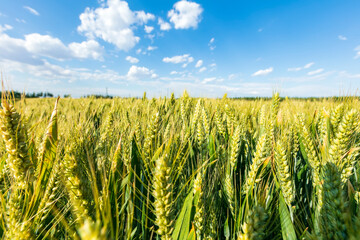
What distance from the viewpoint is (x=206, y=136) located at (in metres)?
1.27

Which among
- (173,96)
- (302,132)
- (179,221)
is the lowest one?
(179,221)

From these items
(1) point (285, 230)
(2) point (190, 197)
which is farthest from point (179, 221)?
(1) point (285, 230)

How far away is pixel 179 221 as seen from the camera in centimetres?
60

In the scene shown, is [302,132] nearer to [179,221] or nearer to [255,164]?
[255,164]

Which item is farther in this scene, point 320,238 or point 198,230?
point 198,230

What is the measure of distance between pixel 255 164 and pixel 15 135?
112 centimetres

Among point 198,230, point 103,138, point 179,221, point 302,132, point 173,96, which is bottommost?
point 198,230

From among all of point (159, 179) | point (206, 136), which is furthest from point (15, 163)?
point (206, 136)

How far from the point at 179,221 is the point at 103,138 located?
947 millimetres

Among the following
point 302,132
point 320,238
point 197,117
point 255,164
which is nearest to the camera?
point 320,238

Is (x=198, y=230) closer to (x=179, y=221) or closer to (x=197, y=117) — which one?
(x=179, y=221)

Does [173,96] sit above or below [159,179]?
above

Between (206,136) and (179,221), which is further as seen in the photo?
(206,136)

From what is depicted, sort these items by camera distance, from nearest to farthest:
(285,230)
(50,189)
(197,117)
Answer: (285,230) → (50,189) → (197,117)
